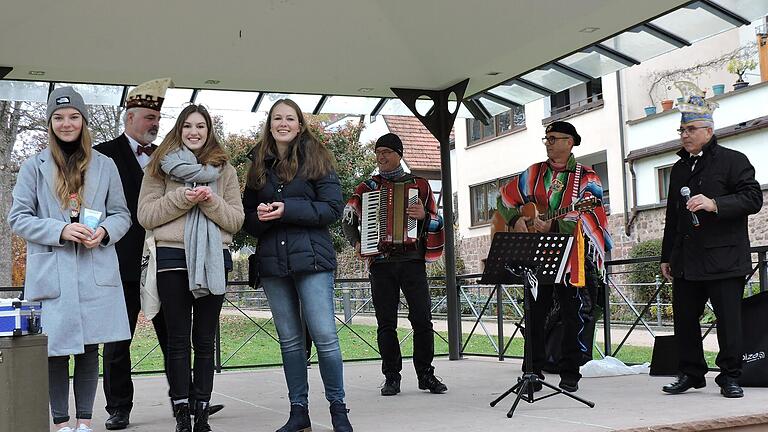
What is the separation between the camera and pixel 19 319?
11.3 ft

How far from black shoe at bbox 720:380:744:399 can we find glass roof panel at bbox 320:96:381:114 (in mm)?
5025

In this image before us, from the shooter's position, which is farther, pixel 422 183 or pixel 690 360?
pixel 422 183

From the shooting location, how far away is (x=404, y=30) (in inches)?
285

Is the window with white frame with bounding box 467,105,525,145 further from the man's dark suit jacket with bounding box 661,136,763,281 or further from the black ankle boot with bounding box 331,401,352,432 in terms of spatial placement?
the black ankle boot with bounding box 331,401,352,432

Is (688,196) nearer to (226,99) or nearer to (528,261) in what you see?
Result: (528,261)

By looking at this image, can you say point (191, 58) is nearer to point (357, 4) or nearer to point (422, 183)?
point (357, 4)

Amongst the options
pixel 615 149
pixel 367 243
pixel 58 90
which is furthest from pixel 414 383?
pixel 615 149

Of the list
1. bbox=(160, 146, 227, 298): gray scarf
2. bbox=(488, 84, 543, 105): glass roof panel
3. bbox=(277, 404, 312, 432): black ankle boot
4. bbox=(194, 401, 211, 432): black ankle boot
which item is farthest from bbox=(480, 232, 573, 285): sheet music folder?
bbox=(488, 84, 543, 105): glass roof panel

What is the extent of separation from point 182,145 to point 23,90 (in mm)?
4650

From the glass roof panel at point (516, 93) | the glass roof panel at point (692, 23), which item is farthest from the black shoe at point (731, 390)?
the glass roof panel at point (516, 93)

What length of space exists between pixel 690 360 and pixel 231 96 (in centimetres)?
526

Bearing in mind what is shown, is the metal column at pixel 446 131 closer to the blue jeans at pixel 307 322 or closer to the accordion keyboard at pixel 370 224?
the accordion keyboard at pixel 370 224

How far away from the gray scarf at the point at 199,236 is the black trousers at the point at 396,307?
2095mm

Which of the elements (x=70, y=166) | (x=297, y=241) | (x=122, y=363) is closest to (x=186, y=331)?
(x=297, y=241)
